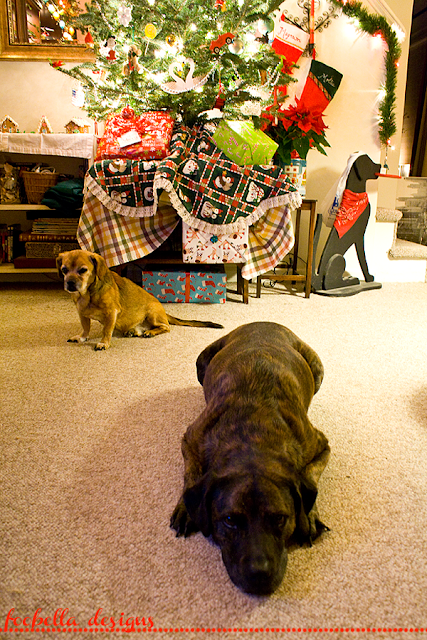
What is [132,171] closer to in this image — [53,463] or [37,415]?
[37,415]

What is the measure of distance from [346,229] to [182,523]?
300 centimetres

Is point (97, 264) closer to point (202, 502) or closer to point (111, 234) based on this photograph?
point (111, 234)

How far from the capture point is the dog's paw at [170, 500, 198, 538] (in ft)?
3.60

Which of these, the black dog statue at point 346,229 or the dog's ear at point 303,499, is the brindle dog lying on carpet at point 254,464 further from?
the black dog statue at point 346,229

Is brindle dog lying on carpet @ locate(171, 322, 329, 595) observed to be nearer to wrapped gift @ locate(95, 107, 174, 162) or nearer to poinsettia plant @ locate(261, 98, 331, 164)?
wrapped gift @ locate(95, 107, 174, 162)

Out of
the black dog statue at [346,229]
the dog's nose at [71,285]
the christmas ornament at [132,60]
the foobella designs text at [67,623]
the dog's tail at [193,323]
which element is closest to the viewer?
the foobella designs text at [67,623]

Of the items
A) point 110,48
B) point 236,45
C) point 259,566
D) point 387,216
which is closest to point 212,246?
point 236,45

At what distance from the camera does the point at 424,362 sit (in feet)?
7.30

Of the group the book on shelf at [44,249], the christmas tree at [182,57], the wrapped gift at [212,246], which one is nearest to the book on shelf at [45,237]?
the book on shelf at [44,249]

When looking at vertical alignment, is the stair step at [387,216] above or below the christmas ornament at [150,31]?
below

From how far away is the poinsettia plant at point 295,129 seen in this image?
316 centimetres

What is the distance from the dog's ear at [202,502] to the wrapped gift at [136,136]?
2621mm

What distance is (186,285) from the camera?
3295 millimetres

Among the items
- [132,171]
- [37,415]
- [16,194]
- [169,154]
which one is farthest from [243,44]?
[37,415]
